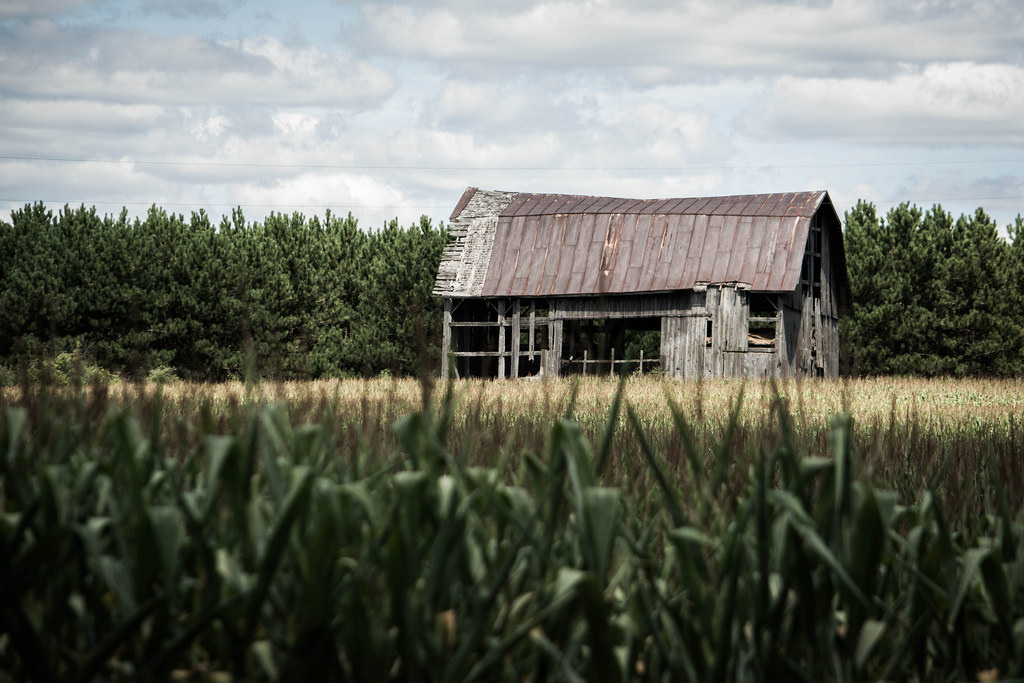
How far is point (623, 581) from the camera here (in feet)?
5.87

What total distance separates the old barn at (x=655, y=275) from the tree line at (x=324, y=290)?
3.58m

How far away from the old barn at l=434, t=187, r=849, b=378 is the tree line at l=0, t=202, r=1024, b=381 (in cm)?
358

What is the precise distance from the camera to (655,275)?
23281 millimetres

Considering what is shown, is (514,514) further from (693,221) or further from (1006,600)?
(693,221)

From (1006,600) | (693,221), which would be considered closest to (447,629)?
(1006,600)

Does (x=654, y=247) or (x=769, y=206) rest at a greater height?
(x=769, y=206)

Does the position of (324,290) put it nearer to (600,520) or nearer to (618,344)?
(618,344)

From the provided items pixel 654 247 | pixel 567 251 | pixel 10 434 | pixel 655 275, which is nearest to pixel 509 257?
pixel 567 251

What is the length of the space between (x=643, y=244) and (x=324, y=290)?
1526 cm

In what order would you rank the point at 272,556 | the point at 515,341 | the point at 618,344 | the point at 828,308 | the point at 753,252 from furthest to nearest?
1. the point at 618,344
2. the point at 828,308
3. the point at 515,341
4. the point at 753,252
5. the point at 272,556

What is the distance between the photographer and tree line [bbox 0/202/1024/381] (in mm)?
27781

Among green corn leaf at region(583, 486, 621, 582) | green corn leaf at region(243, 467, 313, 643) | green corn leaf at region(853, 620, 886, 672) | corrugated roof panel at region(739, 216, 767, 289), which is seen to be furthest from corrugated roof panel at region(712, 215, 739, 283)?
green corn leaf at region(243, 467, 313, 643)

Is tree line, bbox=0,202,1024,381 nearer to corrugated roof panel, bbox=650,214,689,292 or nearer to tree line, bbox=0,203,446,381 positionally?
tree line, bbox=0,203,446,381

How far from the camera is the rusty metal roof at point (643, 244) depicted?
74.2 feet
